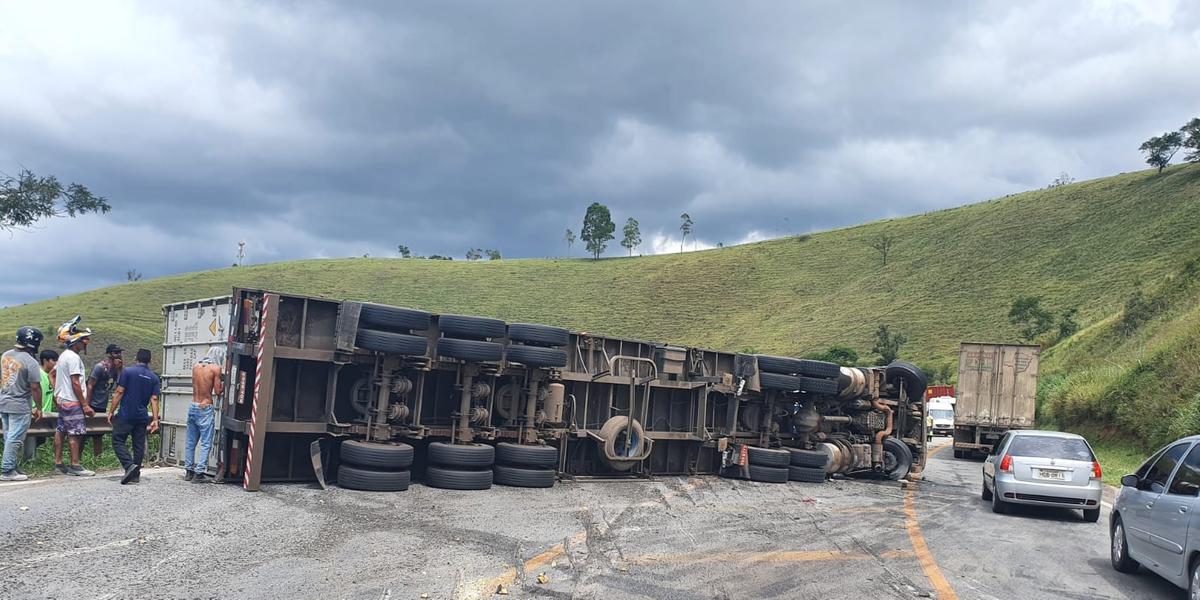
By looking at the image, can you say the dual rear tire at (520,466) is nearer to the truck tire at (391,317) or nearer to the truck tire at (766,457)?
the truck tire at (391,317)

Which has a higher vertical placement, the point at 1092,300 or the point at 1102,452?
the point at 1092,300

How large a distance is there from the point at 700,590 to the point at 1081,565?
4.78m

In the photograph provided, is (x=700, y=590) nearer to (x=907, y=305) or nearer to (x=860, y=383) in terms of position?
(x=860, y=383)

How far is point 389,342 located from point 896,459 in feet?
37.5

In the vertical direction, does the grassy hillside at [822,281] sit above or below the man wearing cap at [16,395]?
above

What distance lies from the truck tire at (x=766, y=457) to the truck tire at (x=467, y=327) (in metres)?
5.86

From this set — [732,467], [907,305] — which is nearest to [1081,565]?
[732,467]

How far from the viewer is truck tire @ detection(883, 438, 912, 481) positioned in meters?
17.4

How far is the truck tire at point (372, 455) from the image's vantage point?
10.7 metres

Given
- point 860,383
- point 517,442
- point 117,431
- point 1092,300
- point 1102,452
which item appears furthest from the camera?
point 1092,300

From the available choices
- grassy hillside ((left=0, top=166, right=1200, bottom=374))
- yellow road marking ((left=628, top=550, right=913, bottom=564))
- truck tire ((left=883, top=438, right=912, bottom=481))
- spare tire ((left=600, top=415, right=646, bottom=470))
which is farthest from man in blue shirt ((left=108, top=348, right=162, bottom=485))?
grassy hillside ((left=0, top=166, right=1200, bottom=374))

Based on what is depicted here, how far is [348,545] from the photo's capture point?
7703 millimetres

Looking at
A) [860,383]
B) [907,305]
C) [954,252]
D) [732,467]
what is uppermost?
[954,252]

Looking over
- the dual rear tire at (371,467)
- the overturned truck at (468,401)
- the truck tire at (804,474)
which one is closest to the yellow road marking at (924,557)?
the truck tire at (804,474)
